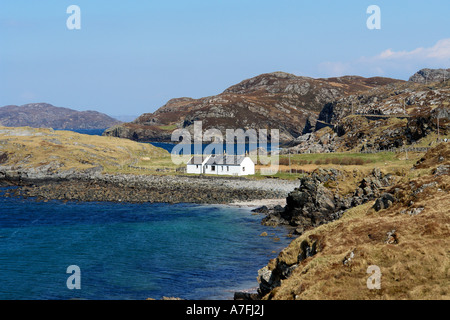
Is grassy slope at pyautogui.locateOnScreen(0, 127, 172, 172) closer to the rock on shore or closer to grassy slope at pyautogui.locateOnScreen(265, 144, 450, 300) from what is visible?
the rock on shore

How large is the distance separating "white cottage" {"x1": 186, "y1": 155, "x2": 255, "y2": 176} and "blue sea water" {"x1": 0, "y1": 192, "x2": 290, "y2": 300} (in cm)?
2775

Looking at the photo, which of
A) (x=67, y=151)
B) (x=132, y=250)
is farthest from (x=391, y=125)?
(x=132, y=250)

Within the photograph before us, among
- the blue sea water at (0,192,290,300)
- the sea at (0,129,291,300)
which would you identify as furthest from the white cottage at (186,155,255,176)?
the blue sea water at (0,192,290,300)

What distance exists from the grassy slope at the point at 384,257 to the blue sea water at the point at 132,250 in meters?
11.5

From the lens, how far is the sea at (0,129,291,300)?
32938mm

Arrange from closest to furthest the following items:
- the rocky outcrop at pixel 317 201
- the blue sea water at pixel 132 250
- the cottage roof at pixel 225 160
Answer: the blue sea water at pixel 132 250
the rocky outcrop at pixel 317 201
the cottage roof at pixel 225 160

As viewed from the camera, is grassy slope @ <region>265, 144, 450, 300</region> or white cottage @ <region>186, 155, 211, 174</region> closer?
grassy slope @ <region>265, 144, 450, 300</region>

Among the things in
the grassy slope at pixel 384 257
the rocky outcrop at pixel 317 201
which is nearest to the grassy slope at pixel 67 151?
the rocky outcrop at pixel 317 201

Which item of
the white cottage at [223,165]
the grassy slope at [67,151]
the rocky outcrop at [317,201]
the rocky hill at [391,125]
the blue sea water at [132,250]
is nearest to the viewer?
the blue sea water at [132,250]

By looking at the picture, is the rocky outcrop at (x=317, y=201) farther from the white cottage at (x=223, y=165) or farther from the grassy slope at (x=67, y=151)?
the grassy slope at (x=67, y=151)

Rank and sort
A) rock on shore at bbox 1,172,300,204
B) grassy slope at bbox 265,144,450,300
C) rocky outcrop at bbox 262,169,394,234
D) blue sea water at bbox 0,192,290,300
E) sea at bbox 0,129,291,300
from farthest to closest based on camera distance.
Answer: rock on shore at bbox 1,172,300,204, rocky outcrop at bbox 262,169,394,234, blue sea water at bbox 0,192,290,300, sea at bbox 0,129,291,300, grassy slope at bbox 265,144,450,300

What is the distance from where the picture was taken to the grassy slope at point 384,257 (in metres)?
15.8

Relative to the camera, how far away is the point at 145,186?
88938mm
